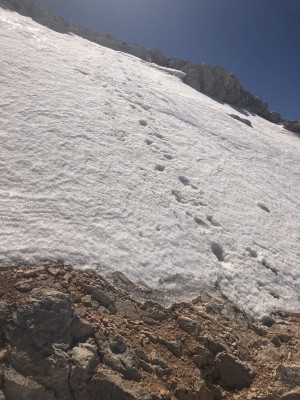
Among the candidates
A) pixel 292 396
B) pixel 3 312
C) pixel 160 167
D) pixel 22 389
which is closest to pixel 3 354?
pixel 22 389

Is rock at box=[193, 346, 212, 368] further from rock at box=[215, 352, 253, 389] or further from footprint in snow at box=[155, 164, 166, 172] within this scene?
footprint in snow at box=[155, 164, 166, 172]

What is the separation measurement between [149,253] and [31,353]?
178 inches

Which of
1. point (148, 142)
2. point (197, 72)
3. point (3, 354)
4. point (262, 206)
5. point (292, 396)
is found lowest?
point (3, 354)

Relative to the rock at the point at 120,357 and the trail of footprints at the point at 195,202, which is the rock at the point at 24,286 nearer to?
the rock at the point at 120,357

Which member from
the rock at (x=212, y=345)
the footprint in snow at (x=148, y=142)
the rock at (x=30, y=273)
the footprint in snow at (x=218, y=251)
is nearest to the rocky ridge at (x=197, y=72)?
the footprint in snow at (x=148, y=142)

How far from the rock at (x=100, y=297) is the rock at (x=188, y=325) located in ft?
5.15

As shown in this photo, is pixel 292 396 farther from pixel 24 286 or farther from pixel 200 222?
pixel 200 222

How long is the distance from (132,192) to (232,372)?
6708 mm

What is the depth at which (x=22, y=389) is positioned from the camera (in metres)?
5.56

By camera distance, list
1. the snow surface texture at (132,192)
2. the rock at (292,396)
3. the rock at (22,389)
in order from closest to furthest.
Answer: the rock at (22,389)
the rock at (292,396)
the snow surface texture at (132,192)

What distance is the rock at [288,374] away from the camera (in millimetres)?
7426

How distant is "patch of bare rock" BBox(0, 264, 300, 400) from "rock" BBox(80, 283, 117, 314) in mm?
22

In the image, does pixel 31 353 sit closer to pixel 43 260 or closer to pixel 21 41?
pixel 43 260

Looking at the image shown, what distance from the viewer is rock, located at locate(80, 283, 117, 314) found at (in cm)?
778
